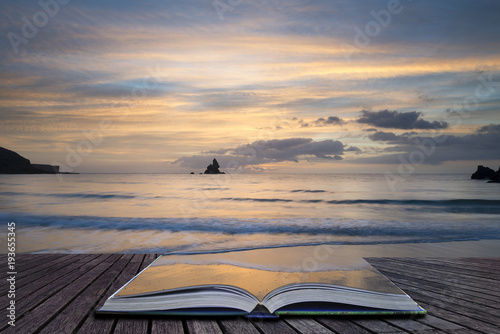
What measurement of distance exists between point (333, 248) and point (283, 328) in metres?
5.61

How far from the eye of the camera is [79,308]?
2.64 m

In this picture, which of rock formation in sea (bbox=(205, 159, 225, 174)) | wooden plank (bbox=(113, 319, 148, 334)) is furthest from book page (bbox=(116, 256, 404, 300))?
rock formation in sea (bbox=(205, 159, 225, 174))

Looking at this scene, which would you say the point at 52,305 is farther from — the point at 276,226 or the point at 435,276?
the point at 276,226

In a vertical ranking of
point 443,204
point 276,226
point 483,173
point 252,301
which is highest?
point 483,173

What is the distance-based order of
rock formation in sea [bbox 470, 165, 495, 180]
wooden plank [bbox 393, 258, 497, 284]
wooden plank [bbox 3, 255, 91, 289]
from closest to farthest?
wooden plank [bbox 3, 255, 91, 289], wooden plank [bbox 393, 258, 497, 284], rock formation in sea [bbox 470, 165, 495, 180]

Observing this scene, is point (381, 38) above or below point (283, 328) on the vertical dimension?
above

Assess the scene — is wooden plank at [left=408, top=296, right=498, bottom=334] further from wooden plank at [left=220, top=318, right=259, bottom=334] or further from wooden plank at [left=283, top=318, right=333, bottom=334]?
wooden plank at [left=220, top=318, right=259, bottom=334]

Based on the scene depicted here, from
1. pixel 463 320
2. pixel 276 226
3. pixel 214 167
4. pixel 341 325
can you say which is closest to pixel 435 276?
pixel 463 320

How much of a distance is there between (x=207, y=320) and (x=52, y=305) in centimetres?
159

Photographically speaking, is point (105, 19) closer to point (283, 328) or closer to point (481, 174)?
point (283, 328)

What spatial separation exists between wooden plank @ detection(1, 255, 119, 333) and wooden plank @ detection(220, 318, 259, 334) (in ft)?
4.83

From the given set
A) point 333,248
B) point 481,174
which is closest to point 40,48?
point 333,248

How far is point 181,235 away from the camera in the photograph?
33.4 feet

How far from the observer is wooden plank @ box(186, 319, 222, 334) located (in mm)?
2137
